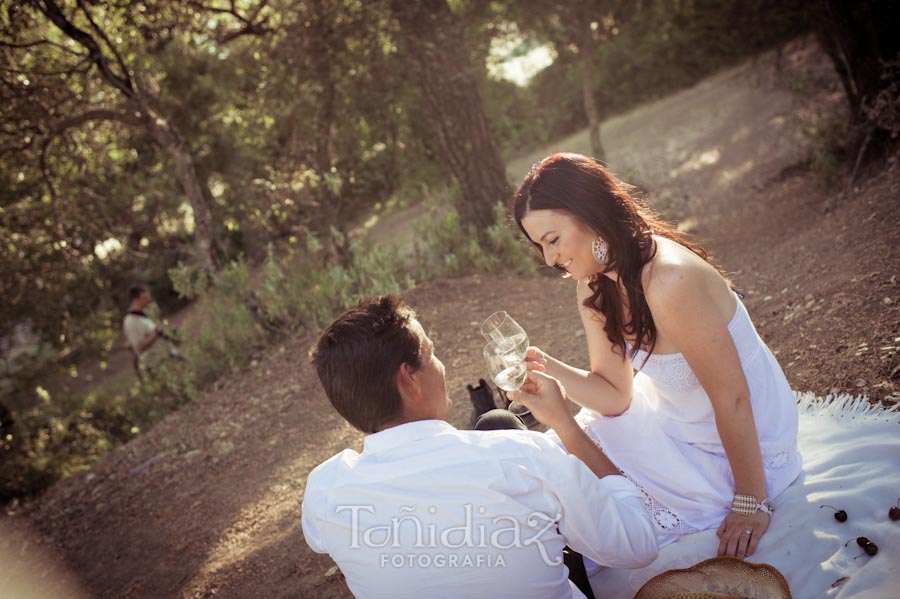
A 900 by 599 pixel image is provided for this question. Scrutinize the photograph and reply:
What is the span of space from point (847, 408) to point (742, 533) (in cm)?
101

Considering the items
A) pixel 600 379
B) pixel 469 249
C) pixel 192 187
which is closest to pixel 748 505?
pixel 600 379

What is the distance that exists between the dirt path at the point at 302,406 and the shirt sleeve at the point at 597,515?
1778 millimetres

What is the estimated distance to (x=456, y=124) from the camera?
8.23 metres

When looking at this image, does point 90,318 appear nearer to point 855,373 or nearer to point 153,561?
point 153,561

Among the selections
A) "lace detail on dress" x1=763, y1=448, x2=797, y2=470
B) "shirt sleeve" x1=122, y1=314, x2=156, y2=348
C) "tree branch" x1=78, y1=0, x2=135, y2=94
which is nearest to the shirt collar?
"lace detail on dress" x1=763, y1=448, x2=797, y2=470

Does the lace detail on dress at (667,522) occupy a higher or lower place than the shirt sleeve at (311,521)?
lower

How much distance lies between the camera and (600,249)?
107 inches

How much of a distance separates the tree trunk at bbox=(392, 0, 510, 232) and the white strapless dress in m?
5.64

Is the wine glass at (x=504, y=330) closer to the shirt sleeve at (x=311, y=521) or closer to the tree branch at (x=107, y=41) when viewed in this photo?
the shirt sleeve at (x=311, y=521)

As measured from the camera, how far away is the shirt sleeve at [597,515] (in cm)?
196

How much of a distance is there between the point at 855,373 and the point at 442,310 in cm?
407

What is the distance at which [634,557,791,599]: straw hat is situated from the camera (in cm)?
213

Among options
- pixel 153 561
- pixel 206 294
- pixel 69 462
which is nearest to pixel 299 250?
pixel 206 294

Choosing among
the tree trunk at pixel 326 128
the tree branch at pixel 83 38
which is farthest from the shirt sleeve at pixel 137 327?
the tree branch at pixel 83 38
